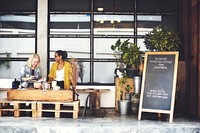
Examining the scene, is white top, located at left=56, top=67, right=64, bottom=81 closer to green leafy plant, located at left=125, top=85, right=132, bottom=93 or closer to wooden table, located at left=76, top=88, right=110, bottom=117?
wooden table, located at left=76, top=88, right=110, bottom=117

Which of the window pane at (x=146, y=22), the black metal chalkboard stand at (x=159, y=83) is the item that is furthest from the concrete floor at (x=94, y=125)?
the window pane at (x=146, y=22)

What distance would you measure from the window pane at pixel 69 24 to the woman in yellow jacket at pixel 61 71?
1103mm

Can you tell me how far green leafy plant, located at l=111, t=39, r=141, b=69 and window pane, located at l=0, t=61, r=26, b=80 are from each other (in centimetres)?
229

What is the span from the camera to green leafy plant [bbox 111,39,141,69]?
729cm

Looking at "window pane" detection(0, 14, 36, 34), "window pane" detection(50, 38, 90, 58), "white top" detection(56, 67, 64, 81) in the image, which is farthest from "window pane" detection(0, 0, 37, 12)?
"white top" detection(56, 67, 64, 81)

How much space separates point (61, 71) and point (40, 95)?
893 mm

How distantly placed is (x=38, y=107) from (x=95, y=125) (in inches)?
51.2

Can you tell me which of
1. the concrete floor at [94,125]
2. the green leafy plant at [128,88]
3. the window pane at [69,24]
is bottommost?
the concrete floor at [94,125]

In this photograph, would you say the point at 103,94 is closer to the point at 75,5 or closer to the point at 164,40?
the point at 164,40

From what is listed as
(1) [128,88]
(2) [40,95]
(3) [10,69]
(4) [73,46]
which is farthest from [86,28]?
(2) [40,95]

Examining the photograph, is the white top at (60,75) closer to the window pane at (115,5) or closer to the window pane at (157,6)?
the window pane at (115,5)

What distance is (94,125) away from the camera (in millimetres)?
5746

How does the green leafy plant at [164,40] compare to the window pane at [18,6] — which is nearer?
the green leafy plant at [164,40]

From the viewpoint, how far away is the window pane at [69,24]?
816cm
